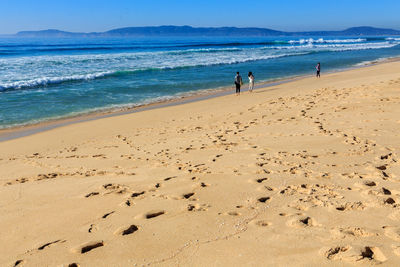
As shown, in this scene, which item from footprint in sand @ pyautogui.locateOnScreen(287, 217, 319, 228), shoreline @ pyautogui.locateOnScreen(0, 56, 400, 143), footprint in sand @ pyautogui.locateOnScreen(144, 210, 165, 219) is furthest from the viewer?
shoreline @ pyautogui.locateOnScreen(0, 56, 400, 143)

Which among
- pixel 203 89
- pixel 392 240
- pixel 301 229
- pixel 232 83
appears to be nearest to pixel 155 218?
pixel 301 229

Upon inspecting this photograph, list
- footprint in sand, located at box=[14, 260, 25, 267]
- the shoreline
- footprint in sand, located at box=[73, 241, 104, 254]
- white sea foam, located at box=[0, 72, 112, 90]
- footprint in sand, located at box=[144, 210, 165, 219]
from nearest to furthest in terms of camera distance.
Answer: footprint in sand, located at box=[14, 260, 25, 267] → footprint in sand, located at box=[73, 241, 104, 254] → footprint in sand, located at box=[144, 210, 165, 219] → the shoreline → white sea foam, located at box=[0, 72, 112, 90]

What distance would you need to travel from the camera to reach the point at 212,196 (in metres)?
4.77

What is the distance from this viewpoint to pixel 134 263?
10.6 ft

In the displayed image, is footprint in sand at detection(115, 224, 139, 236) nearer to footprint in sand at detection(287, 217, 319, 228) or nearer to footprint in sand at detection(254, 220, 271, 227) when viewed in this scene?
footprint in sand at detection(254, 220, 271, 227)

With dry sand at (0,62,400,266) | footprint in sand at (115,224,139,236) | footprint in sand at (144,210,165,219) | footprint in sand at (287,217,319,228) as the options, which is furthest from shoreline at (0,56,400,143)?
footprint in sand at (287,217,319,228)

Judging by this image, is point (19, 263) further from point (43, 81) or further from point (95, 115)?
point (43, 81)

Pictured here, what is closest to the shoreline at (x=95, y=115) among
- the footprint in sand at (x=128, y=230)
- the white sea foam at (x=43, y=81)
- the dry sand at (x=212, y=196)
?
the dry sand at (x=212, y=196)

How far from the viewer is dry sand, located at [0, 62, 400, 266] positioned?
3375mm

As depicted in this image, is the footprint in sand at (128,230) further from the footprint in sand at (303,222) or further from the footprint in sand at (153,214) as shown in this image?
the footprint in sand at (303,222)

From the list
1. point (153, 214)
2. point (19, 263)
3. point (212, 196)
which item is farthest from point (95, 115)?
point (19, 263)

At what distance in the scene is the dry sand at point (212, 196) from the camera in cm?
338

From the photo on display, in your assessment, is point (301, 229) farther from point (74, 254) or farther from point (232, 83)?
point (232, 83)

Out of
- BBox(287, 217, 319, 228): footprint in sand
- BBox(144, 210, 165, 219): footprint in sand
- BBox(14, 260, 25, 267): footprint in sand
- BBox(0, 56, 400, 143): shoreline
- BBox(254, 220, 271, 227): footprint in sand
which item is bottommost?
BBox(0, 56, 400, 143): shoreline
